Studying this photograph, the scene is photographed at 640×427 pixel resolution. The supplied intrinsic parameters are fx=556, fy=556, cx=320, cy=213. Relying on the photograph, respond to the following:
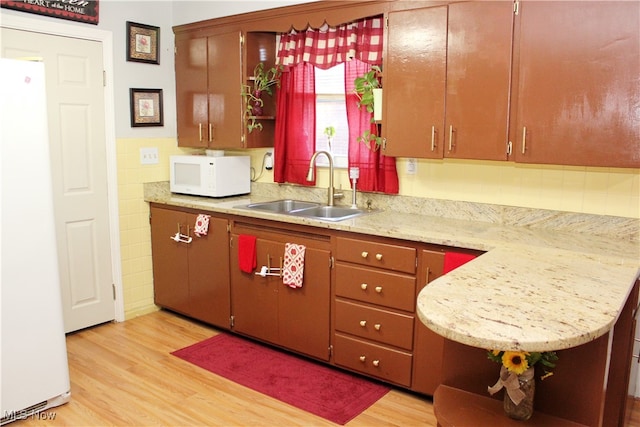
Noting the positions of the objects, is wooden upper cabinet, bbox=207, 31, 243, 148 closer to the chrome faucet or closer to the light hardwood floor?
the chrome faucet

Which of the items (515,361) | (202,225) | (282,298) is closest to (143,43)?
(202,225)

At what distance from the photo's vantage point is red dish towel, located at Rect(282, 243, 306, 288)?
3.29 meters

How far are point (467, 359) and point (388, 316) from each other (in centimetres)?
105

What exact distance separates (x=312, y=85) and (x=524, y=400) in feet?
8.59

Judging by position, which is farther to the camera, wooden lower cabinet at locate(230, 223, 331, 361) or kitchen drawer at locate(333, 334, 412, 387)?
wooden lower cabinet at locate(230, 223, 331, 361)

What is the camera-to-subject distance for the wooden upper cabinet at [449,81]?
2734mm

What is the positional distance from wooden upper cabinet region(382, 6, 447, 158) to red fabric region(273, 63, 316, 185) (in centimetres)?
84

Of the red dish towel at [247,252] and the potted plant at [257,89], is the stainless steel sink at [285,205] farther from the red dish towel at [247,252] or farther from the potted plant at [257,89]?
the potted plant at [257,89]

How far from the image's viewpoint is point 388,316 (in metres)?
2.98

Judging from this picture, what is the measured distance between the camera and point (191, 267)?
3996 mm

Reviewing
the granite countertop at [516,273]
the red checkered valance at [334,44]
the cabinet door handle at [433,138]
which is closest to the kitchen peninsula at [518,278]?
the granite countertop at [516,273]

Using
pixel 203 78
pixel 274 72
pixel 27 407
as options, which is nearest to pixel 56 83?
pixel 203 78

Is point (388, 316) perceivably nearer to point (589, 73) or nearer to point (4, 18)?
point (589, 73)
